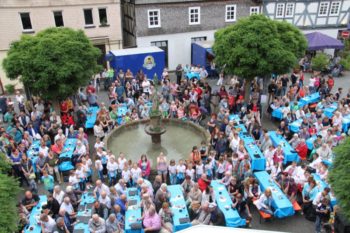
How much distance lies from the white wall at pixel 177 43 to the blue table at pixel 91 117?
10484 mm

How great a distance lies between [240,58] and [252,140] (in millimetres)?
4329

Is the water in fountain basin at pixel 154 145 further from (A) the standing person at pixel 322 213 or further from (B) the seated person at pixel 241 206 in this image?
(A) the standing person at pixel 322 213

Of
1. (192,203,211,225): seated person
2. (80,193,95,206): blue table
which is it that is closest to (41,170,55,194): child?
(80,193,95,206): blue table

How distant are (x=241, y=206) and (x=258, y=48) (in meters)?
8.42

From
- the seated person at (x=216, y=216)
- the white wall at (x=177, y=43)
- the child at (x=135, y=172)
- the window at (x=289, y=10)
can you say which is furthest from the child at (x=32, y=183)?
the window at (x=289, y=10)

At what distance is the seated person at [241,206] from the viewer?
10617mm

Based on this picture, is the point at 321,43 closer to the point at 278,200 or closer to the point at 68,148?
the point at 278,200

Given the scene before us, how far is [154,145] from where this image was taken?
49.1 feet

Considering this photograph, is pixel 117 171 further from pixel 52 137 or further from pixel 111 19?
pixel 111 19

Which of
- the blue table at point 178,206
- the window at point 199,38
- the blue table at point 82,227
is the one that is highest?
the window at point 199,38

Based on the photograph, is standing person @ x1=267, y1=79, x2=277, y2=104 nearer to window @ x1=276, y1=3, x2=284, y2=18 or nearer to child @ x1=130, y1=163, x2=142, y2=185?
child @ x1=130, y1=163, x2=142, y2=185

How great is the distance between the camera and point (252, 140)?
1425 centimetres

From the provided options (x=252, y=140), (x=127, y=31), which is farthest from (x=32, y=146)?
(x=127, y=31)

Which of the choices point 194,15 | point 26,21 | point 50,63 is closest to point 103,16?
point 26,21
